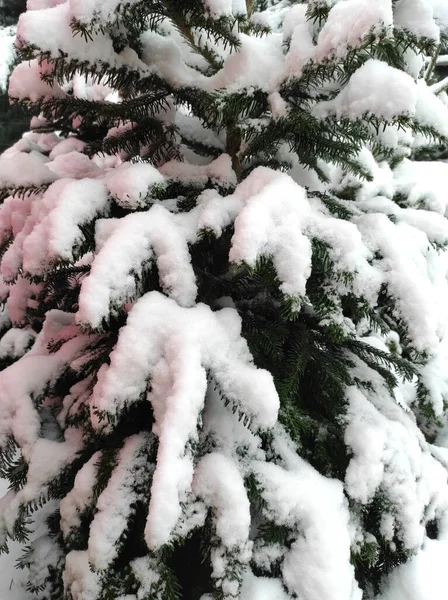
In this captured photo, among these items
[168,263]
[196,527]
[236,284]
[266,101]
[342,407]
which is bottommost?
[196,527]

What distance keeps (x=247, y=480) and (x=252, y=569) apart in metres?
0.20

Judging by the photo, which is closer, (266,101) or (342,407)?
(266,101)

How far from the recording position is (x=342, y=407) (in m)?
1.03

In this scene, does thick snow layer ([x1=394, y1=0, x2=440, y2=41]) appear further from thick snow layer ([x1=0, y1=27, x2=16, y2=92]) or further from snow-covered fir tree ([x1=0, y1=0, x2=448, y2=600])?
thick snow layer ([x1=0, y1=27, x2=16, y2=92])

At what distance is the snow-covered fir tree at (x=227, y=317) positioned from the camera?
2.54 ft

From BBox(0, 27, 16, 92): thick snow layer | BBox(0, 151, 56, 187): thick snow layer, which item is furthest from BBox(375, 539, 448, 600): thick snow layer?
BBox(0, 27, 16, 92): thick snow layer

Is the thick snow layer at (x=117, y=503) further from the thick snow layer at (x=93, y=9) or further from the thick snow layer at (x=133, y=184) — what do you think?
the thick snow layer at (x=93, y=9)

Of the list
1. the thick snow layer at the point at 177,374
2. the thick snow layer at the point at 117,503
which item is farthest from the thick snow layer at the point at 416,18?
the thick snow layer at the point at 117,503

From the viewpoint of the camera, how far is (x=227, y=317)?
93cm

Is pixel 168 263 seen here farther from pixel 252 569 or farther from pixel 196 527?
pixel 252 569

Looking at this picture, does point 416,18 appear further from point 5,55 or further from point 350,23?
point 5,55

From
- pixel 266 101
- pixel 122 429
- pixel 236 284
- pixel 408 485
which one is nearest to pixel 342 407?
pixel 408 485

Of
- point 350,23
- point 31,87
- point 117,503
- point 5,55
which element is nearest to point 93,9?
point 31,87

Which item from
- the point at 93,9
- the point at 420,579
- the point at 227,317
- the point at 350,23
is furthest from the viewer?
the point at 420,579
